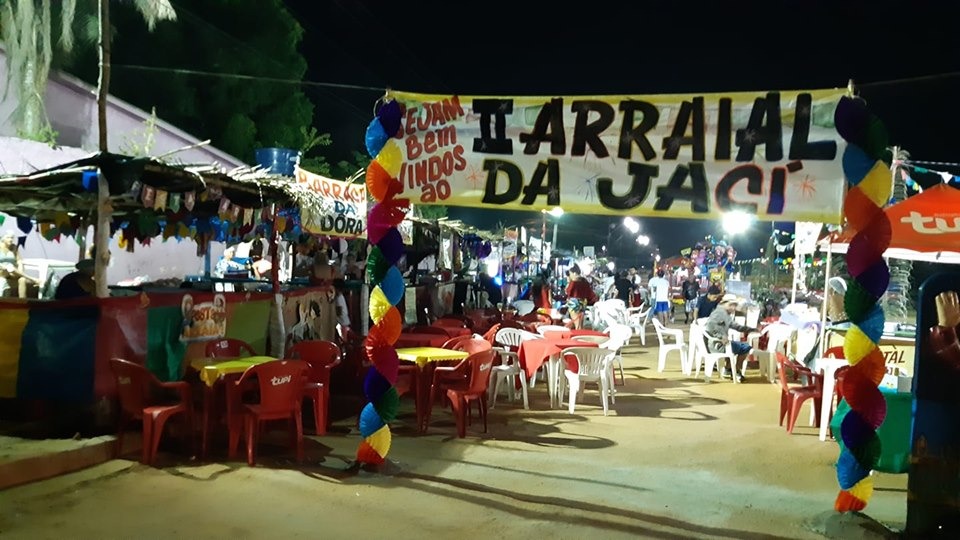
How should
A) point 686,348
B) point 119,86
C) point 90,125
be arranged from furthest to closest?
point 119,86
point 90,125
point 686,348

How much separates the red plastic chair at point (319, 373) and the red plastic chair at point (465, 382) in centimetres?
122

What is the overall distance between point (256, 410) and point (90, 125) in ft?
47.1

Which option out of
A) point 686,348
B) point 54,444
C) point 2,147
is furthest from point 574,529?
point 2,147

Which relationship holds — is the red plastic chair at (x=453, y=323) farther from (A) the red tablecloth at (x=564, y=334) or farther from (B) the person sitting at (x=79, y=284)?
(B) the person sitting at (x=79, y=284)

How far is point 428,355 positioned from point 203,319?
271 cm

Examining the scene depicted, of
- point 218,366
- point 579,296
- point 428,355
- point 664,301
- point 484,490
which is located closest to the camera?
point 484,490

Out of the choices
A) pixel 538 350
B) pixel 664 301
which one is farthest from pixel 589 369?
pixel 664 301

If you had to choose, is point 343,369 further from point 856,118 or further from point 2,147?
point 2,147

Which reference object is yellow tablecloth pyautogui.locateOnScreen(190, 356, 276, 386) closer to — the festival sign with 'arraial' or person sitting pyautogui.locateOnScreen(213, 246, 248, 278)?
the festival sign with 'arraial'

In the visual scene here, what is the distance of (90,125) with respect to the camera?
1834 centimetres

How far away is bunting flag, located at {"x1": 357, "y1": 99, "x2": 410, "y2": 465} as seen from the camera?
6.76 m

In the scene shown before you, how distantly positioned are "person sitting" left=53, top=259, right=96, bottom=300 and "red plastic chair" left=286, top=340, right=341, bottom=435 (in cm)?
237

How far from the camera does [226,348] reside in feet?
28.2

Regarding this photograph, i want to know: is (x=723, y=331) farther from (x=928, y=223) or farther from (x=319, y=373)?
(x=319, y=373)
